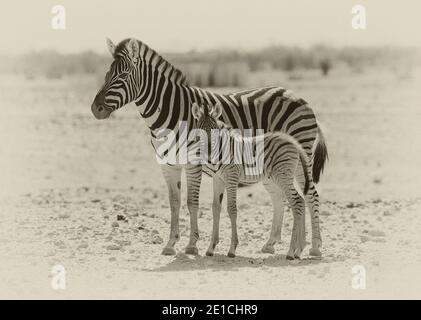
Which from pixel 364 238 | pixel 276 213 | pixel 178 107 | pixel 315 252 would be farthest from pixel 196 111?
pixel 364 238

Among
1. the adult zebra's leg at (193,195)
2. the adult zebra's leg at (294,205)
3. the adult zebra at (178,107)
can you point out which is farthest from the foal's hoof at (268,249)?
the adult zebra's leg at (193,195)

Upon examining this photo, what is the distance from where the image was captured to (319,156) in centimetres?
1335

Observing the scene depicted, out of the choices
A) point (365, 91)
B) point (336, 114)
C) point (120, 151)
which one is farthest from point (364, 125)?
point (120, 151)

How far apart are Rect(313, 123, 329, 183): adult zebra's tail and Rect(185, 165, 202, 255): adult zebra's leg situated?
1905 millimetres

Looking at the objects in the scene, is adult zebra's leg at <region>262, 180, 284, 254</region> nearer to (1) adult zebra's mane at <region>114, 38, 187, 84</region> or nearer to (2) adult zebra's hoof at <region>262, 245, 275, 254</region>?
(2) adult zebra's hoof at <region>262, 245, 275, 254</region>

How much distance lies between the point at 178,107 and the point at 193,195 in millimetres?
1236

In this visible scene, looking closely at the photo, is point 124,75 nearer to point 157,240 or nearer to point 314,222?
point 157,240

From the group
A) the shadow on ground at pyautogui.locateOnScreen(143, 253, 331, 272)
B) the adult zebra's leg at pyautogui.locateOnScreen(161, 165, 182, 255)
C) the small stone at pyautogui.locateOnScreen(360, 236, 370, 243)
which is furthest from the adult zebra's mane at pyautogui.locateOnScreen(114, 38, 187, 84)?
the small stone at pyautogui.locateOnScreen(360, 236, 370, 243)

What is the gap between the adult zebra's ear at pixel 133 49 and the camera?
12141 millimetres

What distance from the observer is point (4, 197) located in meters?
18.5

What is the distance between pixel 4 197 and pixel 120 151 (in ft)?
16.9

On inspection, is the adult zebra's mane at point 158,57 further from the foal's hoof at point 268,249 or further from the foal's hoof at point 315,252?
the foal's hoof at point 315,252

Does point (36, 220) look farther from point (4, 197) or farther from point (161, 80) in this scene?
point (161, 80)

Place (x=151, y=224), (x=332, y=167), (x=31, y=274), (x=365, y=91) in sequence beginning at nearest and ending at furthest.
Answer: (x=31, y=274), (x=151, y=224), (x=332, y=167), (x=365, y=91)
